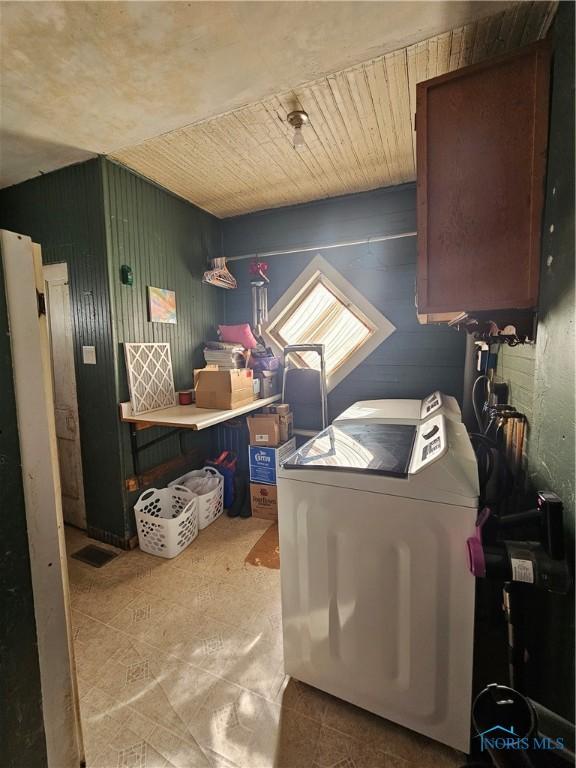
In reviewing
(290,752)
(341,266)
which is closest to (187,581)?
(290,752)

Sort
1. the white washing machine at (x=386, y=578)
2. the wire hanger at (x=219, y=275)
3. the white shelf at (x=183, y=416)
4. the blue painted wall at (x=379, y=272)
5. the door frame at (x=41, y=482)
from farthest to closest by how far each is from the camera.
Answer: the wire hanger at (x=219, y=275) < the blue painted wall at (x=379, y=272) < the white shelf at (x=183, y=416) < the white washing machine at (x=386, y=578) < the door frame at (x=41, y=482)

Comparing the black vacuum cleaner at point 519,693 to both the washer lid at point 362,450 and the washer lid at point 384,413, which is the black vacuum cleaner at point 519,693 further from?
the washer lid at point 384,413

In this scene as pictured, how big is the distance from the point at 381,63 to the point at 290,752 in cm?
285

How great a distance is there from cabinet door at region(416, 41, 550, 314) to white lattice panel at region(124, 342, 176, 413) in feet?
6.71

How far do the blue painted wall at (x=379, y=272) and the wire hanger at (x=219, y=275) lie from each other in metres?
0.39

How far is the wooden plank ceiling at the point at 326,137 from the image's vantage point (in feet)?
4.65

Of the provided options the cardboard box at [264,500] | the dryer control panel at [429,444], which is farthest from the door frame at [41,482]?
the cardboard box at [264,500]

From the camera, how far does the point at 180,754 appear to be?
46.6 inches

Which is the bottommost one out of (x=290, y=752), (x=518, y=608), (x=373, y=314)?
(x=290, y=752)

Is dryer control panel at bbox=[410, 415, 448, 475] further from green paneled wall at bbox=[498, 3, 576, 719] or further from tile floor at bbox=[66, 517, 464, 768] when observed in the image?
tile floor at bbox=[66, 517, 464, 768]

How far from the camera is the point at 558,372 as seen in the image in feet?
3.29

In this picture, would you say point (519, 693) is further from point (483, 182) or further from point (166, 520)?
point (166, 520)

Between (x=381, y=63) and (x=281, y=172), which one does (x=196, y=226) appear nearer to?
(x=281, y=172)

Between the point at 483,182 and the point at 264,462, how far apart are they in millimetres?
2379
